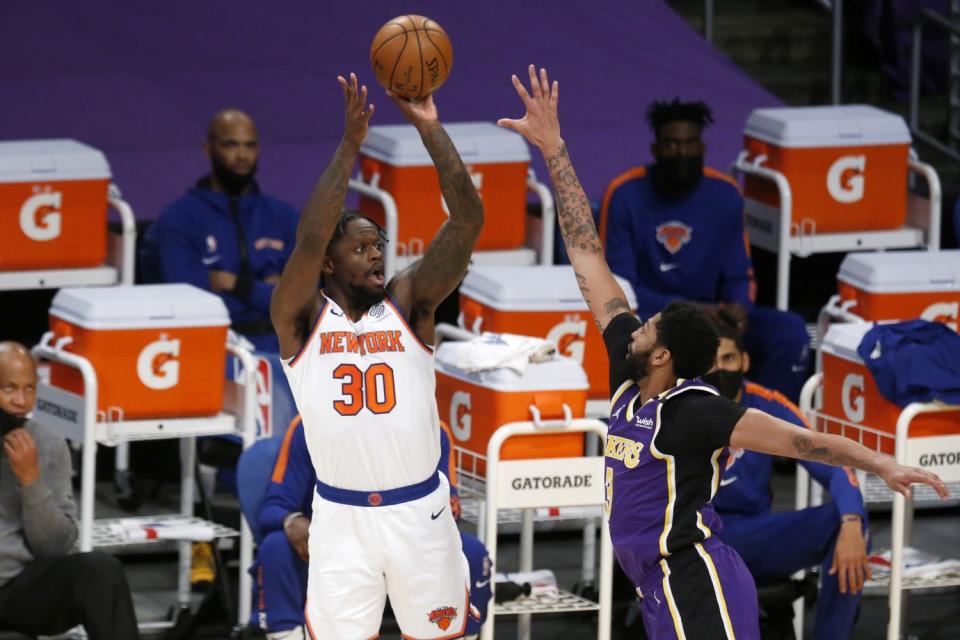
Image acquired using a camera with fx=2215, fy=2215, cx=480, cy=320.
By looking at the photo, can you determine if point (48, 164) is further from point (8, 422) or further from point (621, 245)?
point (621, 245)

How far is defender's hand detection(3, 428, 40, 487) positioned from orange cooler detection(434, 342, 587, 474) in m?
1.41

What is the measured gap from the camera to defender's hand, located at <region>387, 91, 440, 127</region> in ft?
19.3

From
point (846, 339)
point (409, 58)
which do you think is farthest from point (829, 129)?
point (409, 58)

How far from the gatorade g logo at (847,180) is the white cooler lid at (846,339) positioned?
1.81 m

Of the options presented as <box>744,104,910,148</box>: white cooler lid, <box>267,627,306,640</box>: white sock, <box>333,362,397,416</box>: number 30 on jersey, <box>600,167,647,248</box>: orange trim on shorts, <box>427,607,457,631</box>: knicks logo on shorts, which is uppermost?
<box>744,104,910,148</box>: white cooler lid

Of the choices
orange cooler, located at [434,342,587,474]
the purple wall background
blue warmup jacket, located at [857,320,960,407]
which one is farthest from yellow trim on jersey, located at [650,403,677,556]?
the purple wall background

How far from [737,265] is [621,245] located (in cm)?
51

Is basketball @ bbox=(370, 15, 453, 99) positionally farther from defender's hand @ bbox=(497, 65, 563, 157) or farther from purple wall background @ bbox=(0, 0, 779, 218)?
purple wall background @ bbox=(0, 0, 779, 218)

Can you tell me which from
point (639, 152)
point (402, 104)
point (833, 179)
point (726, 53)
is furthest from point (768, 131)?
point (402, 104)

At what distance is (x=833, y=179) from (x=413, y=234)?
1875mm

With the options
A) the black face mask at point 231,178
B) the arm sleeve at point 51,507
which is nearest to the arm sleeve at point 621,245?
the black face mask at point 231,178

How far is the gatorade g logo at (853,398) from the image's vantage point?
7629 mm

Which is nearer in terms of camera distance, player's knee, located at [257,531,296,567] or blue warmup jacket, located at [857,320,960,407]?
player's knee, located at [257,531,296,567]

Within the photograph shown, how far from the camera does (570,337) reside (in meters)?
7.95
